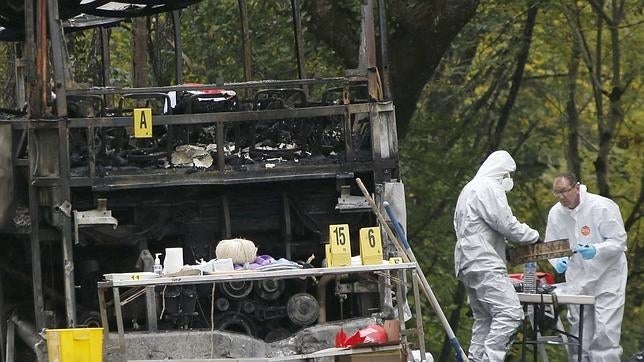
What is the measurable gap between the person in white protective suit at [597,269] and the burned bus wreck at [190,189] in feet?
5.38

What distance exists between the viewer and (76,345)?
33.5ft

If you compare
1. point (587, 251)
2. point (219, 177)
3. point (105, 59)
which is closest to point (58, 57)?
point (219, 177)

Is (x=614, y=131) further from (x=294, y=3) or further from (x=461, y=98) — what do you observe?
(x=294, y=3)

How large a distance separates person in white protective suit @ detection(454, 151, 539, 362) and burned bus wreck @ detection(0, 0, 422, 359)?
2.17ft

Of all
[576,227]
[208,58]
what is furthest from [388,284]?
[208,58]

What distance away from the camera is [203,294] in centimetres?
1156

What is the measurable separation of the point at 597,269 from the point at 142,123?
150 inches

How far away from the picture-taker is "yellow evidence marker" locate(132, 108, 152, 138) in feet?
37.8

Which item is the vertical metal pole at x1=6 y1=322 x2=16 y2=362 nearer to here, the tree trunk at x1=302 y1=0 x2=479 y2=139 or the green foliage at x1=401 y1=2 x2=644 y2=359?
the tree trunk at x1=302 y1=0 x2=479 y2=139

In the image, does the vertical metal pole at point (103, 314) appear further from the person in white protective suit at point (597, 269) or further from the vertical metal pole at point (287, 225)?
the person in white protective suit at point (597, 269)

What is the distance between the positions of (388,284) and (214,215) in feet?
5.13

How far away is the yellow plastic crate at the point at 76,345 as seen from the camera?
1017 cm

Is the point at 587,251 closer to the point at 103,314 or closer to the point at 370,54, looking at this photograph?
the point at 370,54

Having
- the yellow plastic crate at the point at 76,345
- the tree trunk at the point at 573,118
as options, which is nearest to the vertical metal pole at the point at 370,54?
the yellow plastic crate at the point at 76,345
